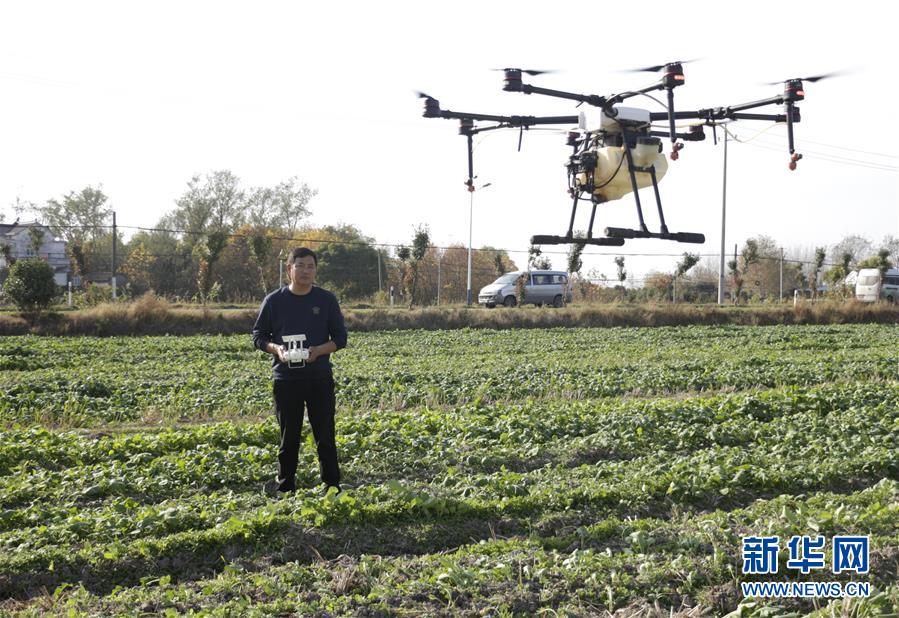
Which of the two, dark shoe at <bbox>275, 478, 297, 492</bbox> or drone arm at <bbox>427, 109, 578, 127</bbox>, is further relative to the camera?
drone arm at <bbox>427, 109, 578, 127</bbox>

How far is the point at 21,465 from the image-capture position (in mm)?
7828

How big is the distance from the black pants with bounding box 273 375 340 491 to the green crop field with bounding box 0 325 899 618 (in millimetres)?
265

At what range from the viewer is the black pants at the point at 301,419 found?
6543 mm

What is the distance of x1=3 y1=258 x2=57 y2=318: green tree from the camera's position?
82.5ft

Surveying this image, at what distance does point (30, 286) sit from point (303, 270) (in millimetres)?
22209

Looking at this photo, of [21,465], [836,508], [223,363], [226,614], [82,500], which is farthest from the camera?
[223,363]

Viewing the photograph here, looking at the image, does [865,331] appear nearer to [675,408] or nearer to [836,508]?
[675,408]

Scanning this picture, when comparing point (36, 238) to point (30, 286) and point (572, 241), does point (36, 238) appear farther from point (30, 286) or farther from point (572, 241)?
point (572, 241)

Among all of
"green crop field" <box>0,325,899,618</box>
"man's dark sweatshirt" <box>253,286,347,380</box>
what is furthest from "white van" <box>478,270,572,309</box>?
"man's dark sweatshirt" <box>253,286,347,380</box>

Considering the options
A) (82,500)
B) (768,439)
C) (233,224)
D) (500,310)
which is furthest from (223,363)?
(233,224)

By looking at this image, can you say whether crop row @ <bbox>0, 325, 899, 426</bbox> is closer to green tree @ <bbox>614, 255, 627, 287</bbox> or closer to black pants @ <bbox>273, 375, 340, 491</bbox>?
black pants @ <bbox>273, 375, 340, 491</bbox>

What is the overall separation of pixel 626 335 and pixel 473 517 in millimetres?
20021

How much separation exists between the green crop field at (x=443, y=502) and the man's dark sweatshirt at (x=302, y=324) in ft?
3.30

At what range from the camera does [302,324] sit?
21.6 feet
